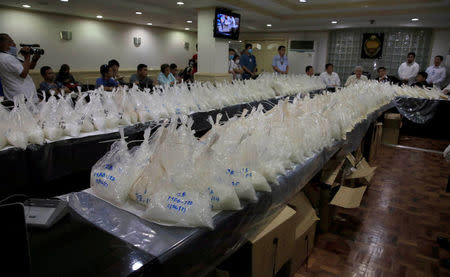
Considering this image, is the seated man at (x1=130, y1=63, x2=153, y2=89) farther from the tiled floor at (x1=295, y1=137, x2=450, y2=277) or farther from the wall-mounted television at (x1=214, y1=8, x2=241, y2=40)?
the tiled floor at (x1=295, y1=137, x2=450, y2=277)

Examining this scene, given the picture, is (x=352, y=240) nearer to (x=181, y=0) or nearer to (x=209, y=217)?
(x=209, y=217)

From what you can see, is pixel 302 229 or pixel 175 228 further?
pixel 302 229

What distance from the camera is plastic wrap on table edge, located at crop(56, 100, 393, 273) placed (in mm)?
823

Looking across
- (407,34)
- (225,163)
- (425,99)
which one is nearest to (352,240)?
(225,163)

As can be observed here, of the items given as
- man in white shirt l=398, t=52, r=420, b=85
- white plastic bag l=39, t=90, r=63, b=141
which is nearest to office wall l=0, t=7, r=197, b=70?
white plastic bag l=39, t=90, r=63, b=141

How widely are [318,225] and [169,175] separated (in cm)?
157

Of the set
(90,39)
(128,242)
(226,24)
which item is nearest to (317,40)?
(226,24)

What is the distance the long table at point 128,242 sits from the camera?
711 mm

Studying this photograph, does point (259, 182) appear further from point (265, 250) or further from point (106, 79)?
point (106, 79)

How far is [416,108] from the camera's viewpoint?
4.84m

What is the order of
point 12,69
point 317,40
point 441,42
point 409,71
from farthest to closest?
point 317,40 < point 441,42 < point 409,71 < point 12,69

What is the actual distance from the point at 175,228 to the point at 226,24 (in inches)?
241

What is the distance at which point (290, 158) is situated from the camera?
1504 millimetres

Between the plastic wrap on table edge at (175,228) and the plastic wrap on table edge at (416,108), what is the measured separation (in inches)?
179
